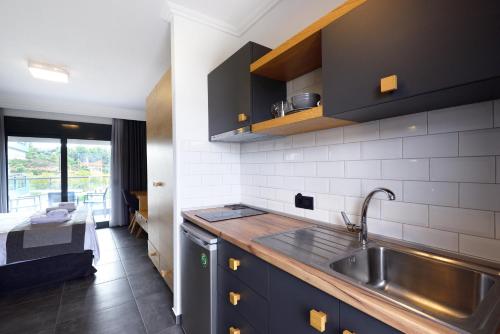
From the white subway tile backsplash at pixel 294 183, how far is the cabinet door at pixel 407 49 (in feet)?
2.19

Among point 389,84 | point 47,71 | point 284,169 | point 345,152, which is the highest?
point 47,71

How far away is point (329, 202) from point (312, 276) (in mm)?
696

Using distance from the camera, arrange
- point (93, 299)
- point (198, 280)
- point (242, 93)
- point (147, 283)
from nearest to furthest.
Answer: point (198, 280) < point (242, 93) < point (93, 299) < point (147, 283)

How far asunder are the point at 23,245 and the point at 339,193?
297 cm

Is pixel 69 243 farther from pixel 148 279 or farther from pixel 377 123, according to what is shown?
pixel 377 123

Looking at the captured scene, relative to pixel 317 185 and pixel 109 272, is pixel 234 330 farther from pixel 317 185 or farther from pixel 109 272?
pixel 109 272

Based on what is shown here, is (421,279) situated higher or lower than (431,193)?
lower

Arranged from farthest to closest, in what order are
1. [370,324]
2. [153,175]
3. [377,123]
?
[153,175], [377,123], [370,324]

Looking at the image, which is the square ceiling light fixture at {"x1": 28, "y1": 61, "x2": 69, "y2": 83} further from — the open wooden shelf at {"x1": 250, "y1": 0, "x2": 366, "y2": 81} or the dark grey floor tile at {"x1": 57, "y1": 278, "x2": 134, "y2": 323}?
the open wooden shelf at {"x1": 250, "y1": 0, "x2": 366, "y2": 81}

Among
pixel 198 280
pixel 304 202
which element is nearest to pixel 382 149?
pixel 304 202

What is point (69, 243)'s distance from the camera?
2480mm

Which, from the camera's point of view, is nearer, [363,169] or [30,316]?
[363,169]

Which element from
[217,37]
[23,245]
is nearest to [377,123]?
[217,37]

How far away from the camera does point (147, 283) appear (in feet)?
8.30
